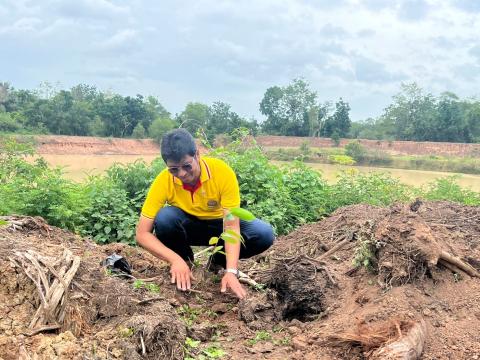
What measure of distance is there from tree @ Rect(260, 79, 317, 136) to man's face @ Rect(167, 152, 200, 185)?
45759 millimetres

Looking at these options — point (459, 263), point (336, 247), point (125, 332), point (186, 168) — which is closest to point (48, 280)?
point (125, 332)

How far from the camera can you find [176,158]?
3.36 metres

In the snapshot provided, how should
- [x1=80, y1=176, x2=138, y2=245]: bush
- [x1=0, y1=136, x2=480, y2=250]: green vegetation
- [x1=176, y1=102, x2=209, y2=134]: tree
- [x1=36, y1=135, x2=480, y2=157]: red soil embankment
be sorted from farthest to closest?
[x1=36, y1=135, x2=480, y2=157]: red soil embankment → [x1=176, y1=102, x2=209, y2=134]: tree → [x1=80, y1=176, x2=138, y2=245]: bush → [x1=0, y1=136, x2=480, y2=250]: green vegetation

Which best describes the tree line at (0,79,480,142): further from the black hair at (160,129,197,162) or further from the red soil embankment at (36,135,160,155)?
the black hair at (160,129,197,162)

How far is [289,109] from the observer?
5072 cm

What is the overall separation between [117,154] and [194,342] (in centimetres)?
3474

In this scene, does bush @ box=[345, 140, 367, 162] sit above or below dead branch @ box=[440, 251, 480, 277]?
below

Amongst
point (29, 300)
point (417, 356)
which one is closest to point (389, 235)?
point (417, 356)

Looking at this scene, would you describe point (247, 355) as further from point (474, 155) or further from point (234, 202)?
point (474, 155)

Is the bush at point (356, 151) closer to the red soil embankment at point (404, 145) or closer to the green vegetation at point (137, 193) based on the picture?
the red soil embankment at point (404, 145)

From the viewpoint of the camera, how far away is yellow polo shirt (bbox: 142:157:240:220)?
3.64m

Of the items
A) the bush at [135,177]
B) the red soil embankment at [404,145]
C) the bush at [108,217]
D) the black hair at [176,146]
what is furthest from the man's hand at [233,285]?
the red soil embankment at [404,145]

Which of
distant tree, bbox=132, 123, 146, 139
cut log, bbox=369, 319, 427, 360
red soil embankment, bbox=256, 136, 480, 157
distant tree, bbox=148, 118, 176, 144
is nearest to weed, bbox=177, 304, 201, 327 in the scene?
cut log, bbox=369, 319, 427, 360

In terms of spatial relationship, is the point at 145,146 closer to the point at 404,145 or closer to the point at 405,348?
the point at 404,145
